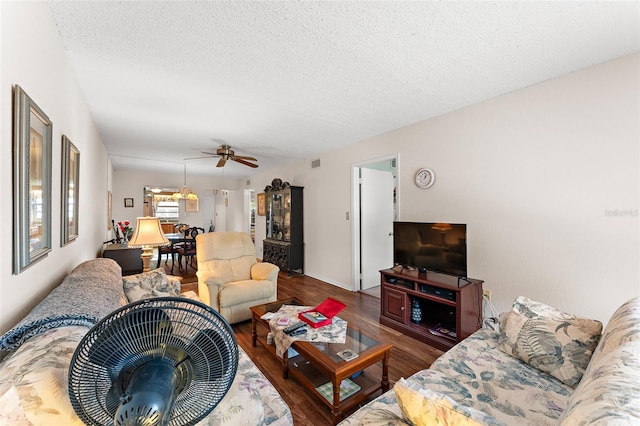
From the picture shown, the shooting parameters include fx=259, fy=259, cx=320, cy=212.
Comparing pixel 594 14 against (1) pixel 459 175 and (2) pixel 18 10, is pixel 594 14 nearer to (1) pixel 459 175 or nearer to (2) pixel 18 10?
(1) pixel 459 175

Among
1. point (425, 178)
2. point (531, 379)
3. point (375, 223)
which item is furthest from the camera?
point (375, 223)

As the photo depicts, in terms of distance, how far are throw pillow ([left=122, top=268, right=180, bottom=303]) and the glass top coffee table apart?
45.0 inches

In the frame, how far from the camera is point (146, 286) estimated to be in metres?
2.08

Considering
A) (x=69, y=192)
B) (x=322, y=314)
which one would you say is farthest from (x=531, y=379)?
(x=69, y=192)

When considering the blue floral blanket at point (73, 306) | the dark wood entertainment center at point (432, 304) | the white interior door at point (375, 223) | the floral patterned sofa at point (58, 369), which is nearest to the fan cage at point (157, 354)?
the floral patterned sofa at point (58, 369)

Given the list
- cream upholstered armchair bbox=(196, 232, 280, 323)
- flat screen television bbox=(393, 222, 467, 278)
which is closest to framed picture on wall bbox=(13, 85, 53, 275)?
cream upholstered armchair bbox=(196, 232, 280, 323)

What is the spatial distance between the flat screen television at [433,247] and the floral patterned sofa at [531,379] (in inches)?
29.5

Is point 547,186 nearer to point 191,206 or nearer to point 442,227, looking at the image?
point 442,227

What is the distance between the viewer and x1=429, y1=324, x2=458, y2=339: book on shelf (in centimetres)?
241

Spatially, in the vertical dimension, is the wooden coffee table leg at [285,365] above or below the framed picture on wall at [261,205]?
below

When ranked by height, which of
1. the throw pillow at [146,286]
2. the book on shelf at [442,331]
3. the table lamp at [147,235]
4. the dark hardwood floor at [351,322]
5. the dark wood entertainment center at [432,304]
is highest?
the table lamp at [147,235]

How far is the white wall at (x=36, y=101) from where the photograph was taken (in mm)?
893

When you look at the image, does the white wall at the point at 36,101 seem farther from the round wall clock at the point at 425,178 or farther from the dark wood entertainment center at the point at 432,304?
the round wall clock at the point at 425,178

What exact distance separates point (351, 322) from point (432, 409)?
2.27 m
